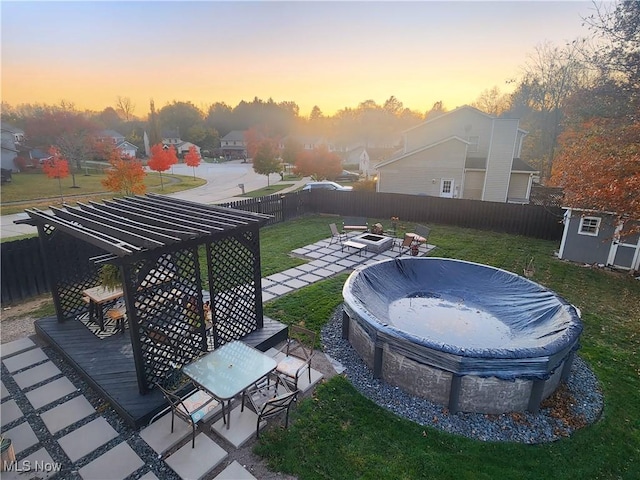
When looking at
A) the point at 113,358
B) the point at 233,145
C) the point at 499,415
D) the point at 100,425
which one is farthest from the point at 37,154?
the point at 499,415

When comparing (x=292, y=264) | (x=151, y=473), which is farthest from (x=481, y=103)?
(x=151, y=473)

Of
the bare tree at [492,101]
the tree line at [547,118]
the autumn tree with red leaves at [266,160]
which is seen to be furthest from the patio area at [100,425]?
the bare tree at [492,101]

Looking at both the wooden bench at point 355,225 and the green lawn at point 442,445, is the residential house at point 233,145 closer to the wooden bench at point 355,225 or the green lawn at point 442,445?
the wooden bench at point 355,225

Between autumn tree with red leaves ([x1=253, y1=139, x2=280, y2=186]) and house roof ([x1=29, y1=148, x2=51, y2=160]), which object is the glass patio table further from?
house roof ([x1=29, y1=148, x2=51, y2=160])

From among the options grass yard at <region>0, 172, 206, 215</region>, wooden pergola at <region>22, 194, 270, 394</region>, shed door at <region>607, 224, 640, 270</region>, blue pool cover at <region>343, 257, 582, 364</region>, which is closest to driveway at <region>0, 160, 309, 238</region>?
grass yard at <region>0, 172, 206, 215</region>

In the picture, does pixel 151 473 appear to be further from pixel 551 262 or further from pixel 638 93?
pixel 638 93

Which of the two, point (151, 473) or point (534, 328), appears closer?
point (151, 473)
